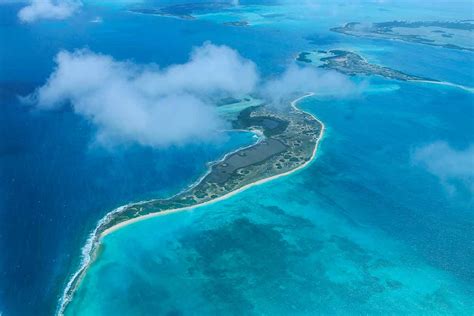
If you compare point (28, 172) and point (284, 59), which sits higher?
point (284, 59)

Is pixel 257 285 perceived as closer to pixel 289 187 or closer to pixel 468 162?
pixel 289 187

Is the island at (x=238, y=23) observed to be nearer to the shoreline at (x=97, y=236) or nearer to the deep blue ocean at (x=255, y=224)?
the deep blue ocean at (x=255, y=224)

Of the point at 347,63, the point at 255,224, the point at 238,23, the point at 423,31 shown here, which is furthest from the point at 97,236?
the point at 423,31

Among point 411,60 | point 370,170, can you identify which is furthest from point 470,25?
point 370,170

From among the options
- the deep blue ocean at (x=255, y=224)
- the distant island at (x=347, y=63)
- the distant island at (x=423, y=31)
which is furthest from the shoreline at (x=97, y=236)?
the distant island at (x=423, y=31)

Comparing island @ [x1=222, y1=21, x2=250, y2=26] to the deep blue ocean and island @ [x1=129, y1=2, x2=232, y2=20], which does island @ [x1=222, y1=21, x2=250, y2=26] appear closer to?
island @ [x1=129, y1=2, x2=232, y2=20]

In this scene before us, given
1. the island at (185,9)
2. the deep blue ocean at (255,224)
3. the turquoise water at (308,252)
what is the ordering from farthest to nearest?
the island at (185,9)
the deep blue ocean at (255,224)
the turquoise water at (308,252)
